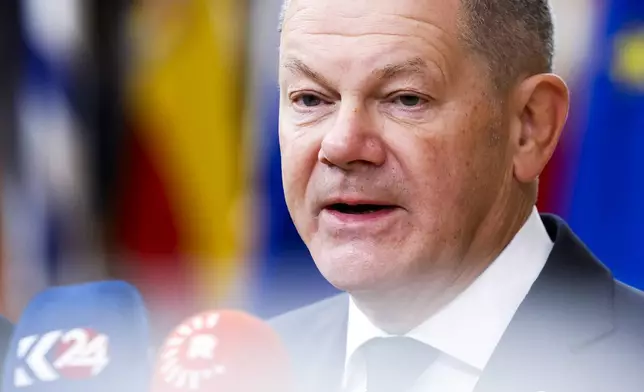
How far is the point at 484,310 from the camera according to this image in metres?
1.31

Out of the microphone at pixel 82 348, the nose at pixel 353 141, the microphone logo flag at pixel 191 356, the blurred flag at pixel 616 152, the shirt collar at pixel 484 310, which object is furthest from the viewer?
the blurred flag at pixel 616 152

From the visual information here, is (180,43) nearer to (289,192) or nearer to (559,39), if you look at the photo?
(289,192)

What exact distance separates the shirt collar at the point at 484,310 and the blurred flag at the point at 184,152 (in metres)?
0.52

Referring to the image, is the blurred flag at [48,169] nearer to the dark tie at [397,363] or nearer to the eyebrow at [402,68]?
the dark tie at [397,363]

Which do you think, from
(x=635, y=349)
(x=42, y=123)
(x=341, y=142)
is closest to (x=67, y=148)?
(x=42, y=123)

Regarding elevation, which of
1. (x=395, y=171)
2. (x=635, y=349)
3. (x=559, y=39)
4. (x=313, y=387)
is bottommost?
(x=313, y=387)

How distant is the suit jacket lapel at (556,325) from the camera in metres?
1.21

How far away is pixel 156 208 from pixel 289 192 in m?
0.65

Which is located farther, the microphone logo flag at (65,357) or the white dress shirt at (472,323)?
the white dress shirt at (472,323)

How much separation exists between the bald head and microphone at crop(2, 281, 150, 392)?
21.0 inches

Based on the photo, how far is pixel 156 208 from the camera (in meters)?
1.88

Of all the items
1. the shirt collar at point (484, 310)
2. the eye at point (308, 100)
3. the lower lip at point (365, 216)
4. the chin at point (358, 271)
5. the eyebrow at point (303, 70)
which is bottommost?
the shirt collar at point (484, 310)

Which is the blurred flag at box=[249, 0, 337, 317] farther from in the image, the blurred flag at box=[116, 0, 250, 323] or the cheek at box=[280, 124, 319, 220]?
the cheek at box=[280, 124, 319, 220]

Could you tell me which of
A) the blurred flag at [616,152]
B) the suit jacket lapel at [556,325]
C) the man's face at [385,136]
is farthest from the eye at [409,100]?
the blurred flag at [616,152]
